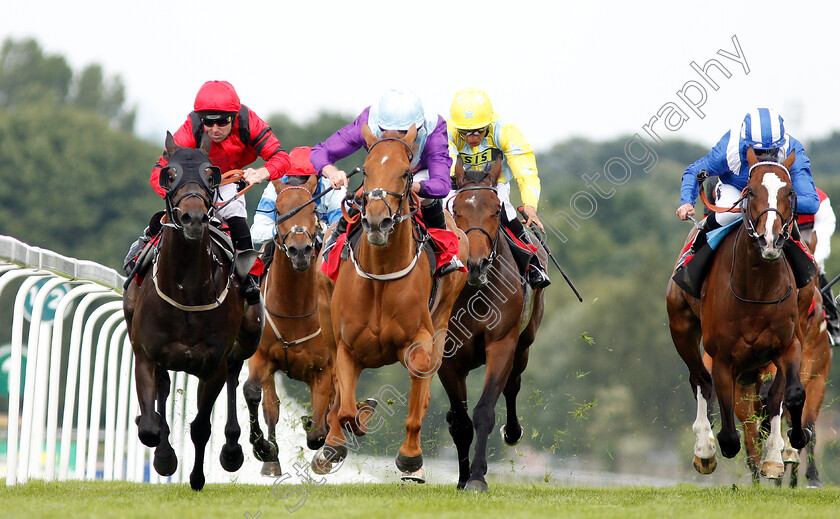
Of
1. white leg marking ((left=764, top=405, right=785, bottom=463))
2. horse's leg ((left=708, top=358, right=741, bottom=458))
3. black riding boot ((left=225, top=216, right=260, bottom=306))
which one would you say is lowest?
white leg marking ((left=764, top=405, right=785, bottom=463))

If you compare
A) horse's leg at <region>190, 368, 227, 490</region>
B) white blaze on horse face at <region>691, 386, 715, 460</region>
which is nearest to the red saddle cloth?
horse's leg at <region>190, 368, 227, 490</region>

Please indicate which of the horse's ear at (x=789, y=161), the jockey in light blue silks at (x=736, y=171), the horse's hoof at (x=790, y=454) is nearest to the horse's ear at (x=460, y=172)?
the jockey in light blue silks at (x=736, y=171)

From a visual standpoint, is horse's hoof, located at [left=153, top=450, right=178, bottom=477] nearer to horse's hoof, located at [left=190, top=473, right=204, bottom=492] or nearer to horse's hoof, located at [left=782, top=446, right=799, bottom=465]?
horse's hoof, located at [left=190, top=473, right=204, bottom=492]

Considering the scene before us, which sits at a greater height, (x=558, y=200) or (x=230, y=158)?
(x=558, y=200)

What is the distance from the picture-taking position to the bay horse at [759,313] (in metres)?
7.33

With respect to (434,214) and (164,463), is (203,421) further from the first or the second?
(434,214)

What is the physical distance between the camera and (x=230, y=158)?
7.80 metres

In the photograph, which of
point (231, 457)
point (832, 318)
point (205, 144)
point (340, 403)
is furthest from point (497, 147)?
point (832, 318)

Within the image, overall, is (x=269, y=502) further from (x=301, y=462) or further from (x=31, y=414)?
(x=301, y=462)

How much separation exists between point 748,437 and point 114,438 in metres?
5.14

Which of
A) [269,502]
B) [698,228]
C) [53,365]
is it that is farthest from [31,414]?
[698,228]

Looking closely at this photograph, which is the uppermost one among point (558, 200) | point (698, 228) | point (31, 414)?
point (558, 200)

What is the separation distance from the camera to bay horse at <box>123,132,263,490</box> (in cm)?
652

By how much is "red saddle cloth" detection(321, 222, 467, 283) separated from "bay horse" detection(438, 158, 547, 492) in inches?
17.7
